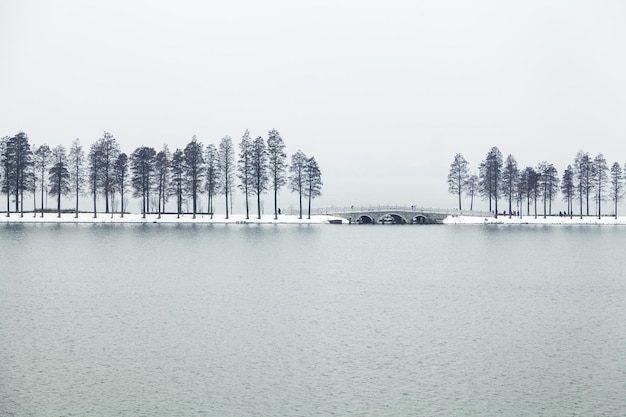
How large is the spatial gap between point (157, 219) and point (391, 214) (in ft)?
168

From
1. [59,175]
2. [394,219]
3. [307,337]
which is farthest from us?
[394,219]

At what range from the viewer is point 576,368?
93.4 ft

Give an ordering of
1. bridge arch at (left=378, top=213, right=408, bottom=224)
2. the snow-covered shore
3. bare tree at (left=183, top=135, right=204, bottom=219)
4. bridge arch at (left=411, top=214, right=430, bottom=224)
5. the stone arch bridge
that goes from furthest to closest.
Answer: bridge arch at (left=378, top=213, right=408, bottom=224) < bridge arch at (left=411, top=214, right=430, bottom=224) < the snow-covered shore < the stone arch bridge < bare tree at (left=183, top=135, right=204, bottom=219)

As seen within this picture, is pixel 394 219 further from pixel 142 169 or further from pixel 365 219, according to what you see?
pixel 142 169

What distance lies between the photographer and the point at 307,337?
33938mm

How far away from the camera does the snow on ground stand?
125519mm

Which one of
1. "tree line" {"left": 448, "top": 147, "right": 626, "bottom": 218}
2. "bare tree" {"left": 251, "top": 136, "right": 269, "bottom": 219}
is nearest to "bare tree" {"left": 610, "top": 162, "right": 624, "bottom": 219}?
"tree line" {"left": 448, "top": 147, "right": 626, "bottom": 218}

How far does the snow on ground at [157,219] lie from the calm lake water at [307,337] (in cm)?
5995

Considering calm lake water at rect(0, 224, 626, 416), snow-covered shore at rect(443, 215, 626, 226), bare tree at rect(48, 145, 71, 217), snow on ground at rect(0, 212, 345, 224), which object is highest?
bare tree at rect(48, 145, 71, 217)

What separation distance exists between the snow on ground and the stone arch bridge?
3.08m

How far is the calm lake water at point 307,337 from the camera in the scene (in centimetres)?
2452

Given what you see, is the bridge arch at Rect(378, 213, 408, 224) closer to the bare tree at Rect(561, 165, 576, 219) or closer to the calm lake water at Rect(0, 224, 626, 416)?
the bare tree at Rect(561, 165, 576, 219)

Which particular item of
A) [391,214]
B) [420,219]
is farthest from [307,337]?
[420,219]

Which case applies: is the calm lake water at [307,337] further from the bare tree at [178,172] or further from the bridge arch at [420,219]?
the bridge arch at [420,219]
